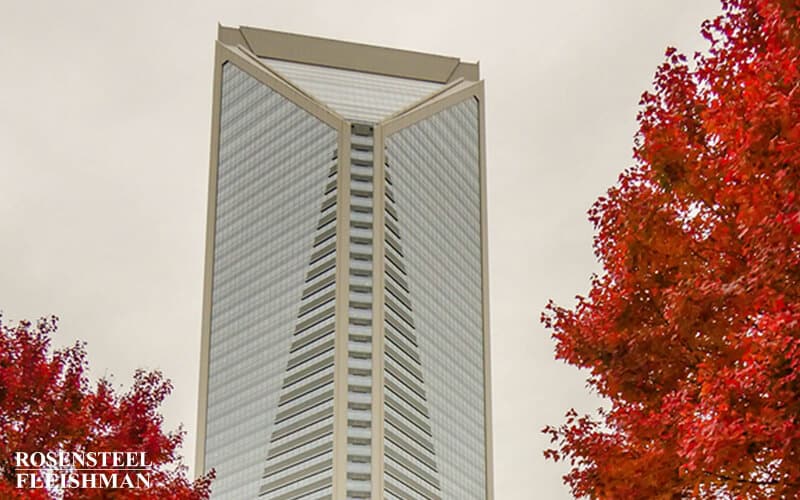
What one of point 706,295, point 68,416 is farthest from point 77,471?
point 706,295

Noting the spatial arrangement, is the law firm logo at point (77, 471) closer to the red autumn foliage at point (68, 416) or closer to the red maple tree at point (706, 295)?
the red autumn foliage at point (68, 416)

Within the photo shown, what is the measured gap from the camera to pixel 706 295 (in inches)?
594

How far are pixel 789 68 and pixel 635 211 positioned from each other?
4.61 m

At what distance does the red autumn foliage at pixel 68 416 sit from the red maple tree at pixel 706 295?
8417 millimetres

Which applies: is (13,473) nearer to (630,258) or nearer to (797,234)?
(630,258)

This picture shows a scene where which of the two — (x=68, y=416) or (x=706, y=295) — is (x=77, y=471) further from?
(x=706, y=295)

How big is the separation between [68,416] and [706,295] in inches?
482

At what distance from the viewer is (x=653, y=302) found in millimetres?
17906

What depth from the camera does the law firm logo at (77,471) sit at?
847 inches

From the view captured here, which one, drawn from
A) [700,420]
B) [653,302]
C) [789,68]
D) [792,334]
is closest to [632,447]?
[653,302]

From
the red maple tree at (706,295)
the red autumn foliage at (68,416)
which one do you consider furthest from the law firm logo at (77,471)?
the red maple tree at (706,295)

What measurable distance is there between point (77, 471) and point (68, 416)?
112 cm

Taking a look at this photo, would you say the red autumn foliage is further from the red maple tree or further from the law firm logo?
the red maple tree

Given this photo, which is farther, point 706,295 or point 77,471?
point 77,471
